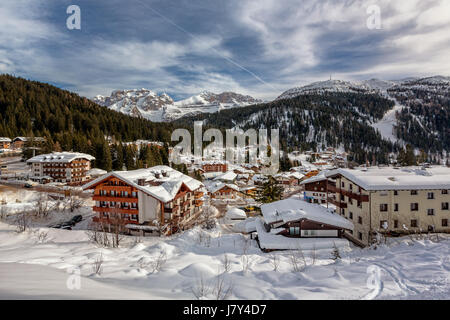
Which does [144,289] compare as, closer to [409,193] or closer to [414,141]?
[409,193]

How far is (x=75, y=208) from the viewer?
109ft

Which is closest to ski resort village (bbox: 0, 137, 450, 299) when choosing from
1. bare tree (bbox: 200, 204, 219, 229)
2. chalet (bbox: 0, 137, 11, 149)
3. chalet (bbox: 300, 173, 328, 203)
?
chalet (bbox: 300, 173, 328, 203)

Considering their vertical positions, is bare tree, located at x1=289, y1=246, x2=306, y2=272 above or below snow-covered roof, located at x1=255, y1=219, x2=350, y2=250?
above

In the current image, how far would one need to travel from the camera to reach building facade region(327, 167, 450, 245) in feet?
74.0

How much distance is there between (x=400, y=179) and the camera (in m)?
23.5

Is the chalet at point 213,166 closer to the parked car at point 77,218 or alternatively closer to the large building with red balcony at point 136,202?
the parked car at point 77,218

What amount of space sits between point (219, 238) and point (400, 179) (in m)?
19.7

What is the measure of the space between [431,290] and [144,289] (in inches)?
325

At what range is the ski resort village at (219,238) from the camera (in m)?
6.57

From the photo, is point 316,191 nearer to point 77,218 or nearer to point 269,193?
point 269,193

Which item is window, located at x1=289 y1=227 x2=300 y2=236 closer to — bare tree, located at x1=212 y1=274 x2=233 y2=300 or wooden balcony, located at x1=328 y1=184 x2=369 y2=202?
wooden balcony, located at x1=328 y1=184 x2=369 y2=202

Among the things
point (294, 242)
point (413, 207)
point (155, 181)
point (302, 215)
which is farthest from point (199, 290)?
point (413, 207)

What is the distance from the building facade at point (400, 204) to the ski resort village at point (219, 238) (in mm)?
103

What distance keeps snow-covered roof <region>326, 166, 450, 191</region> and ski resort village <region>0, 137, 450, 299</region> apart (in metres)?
0.11
